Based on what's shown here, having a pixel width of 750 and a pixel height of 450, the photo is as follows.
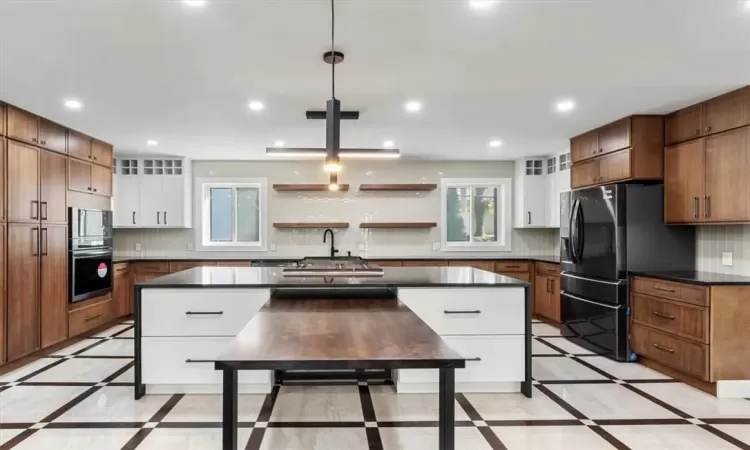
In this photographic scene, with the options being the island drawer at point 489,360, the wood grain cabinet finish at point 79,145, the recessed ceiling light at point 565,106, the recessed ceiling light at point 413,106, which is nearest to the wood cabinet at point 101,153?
the wood grain cabinet finish at point 79,145

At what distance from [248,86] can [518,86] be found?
2061 mm

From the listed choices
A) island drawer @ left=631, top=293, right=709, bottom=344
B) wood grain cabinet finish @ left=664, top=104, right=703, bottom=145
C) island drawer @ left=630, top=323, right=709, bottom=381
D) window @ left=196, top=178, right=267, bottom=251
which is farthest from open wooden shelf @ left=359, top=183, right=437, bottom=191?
island drawer @ left=630, top=323, right=709, bottom=381

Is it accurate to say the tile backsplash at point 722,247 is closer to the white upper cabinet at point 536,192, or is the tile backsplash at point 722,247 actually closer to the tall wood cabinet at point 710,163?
the tall wood cabinet at point 710,163

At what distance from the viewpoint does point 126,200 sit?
6.18 meters

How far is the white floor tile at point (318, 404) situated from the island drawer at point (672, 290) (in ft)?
8.72

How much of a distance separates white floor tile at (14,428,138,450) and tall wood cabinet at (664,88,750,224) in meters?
4.56

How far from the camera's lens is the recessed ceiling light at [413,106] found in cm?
362

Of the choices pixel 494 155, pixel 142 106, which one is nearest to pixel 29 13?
pixel 142 106

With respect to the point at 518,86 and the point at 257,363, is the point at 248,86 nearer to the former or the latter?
the point at 518,86

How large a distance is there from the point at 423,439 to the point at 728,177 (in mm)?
3140

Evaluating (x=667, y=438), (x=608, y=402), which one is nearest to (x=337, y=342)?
(x=667, y=438)

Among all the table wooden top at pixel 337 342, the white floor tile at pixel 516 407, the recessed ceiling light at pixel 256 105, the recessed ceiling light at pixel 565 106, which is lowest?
the white floor tile at pixel 516 407

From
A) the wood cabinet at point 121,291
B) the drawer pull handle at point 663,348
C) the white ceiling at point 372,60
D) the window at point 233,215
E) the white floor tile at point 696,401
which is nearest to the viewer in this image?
the white ceiling at point 372,60

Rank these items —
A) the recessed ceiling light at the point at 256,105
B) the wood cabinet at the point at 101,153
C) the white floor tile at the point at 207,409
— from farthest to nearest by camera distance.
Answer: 1. the wood cabinet at the point at 101,153
2. the recessed ceiling light at the point at 256,105
3. the white floor tile at the point at 207,409
